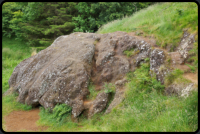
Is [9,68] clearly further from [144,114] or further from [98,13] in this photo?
[144,114]

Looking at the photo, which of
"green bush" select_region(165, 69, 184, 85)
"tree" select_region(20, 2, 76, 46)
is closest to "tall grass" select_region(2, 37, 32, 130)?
"tree" select_region(20, 2, 76, 46)

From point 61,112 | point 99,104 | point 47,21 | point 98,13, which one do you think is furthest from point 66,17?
point 99,104

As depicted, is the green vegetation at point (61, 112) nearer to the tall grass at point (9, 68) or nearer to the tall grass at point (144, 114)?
the tall grass at point (144, 114)

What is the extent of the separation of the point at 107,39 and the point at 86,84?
10.5ft

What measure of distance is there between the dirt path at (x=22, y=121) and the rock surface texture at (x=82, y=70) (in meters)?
0.63

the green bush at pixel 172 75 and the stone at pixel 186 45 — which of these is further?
the stone at pixel 186 45

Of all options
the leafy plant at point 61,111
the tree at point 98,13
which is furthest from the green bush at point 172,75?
the tree at point 98,13

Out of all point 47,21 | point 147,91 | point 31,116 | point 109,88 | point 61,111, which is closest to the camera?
point 147,91

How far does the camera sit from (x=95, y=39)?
10422mm

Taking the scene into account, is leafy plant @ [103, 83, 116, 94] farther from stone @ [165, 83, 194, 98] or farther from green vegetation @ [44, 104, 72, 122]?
stone @ [165, 83, 194, 98]

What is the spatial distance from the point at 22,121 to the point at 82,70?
353 centimetres

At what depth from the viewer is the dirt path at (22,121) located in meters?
7.11

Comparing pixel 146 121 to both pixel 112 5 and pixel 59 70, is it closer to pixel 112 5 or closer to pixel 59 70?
pixel 59 70

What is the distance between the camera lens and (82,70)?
8.33 meters
